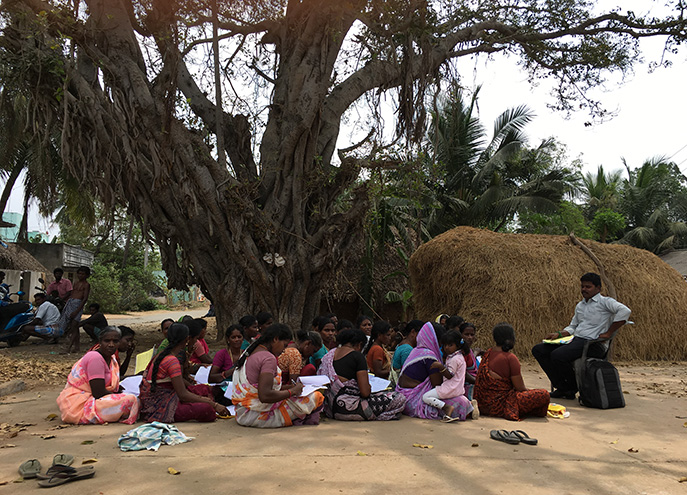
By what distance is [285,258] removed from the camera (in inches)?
408

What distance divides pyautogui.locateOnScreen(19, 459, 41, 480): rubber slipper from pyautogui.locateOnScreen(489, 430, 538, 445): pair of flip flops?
3.29 metres

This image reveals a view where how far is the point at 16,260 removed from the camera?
1909 centimetres

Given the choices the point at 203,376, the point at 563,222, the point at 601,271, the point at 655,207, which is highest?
the point at 655,207

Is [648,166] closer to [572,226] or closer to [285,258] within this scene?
[572,226]

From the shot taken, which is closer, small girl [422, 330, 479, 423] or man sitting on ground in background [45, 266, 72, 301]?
small girl [422, 330, 479, 423]

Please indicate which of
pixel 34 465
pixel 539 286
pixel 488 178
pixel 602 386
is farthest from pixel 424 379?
pixel 488 178

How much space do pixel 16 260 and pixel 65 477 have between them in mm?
18328

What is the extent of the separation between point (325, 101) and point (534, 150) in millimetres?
13992

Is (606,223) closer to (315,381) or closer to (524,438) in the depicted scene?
(524,438)

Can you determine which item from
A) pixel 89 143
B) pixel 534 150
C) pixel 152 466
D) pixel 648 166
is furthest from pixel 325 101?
pixel 648 166

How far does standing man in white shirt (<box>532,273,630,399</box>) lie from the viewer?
20.8 ft

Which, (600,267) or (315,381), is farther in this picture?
(600,267)

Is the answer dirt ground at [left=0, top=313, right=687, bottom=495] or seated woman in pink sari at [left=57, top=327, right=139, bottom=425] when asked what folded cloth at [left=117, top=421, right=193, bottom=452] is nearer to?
dirt ground at [left=0, top=313, right=687, bottom=495]

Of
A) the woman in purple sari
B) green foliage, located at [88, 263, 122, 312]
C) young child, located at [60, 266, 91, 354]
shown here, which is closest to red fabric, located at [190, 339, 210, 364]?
the woman in purple sari
